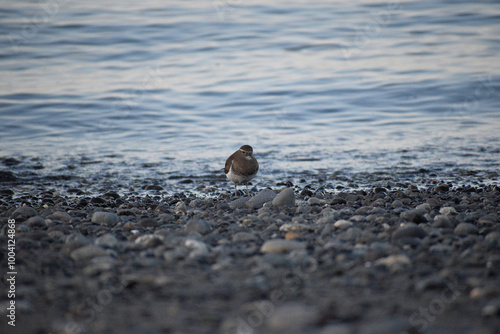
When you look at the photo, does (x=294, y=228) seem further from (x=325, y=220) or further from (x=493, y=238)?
(x=493, y=238)

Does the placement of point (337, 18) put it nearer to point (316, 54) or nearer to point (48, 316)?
point (316, 54)

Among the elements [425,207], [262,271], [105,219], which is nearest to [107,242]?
[105,219]

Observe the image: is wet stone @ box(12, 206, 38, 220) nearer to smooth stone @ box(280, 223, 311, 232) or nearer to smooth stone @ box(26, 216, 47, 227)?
smooth stone @ box(26, 216, 47, 227)

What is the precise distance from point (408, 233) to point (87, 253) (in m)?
3.22

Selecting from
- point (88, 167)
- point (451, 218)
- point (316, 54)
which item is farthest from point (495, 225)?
point (316, 54)

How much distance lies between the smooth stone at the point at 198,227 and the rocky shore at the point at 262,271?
1 centimetres

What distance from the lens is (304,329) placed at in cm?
346

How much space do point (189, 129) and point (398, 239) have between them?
1001cm

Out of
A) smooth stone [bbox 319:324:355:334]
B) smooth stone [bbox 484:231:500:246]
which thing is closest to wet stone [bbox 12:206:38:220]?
smooth stone [bbox 319:324:355:334]

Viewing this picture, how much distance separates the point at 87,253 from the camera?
15.9 ft

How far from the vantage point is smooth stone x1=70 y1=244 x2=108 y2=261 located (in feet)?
15.8

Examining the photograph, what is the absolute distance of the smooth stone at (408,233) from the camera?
5.29 meters

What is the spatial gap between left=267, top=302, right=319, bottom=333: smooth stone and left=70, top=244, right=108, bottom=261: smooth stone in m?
2.00


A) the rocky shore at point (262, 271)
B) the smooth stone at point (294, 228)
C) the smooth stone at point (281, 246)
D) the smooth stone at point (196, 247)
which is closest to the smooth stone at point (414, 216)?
the rocky shore at point (262, 271)
